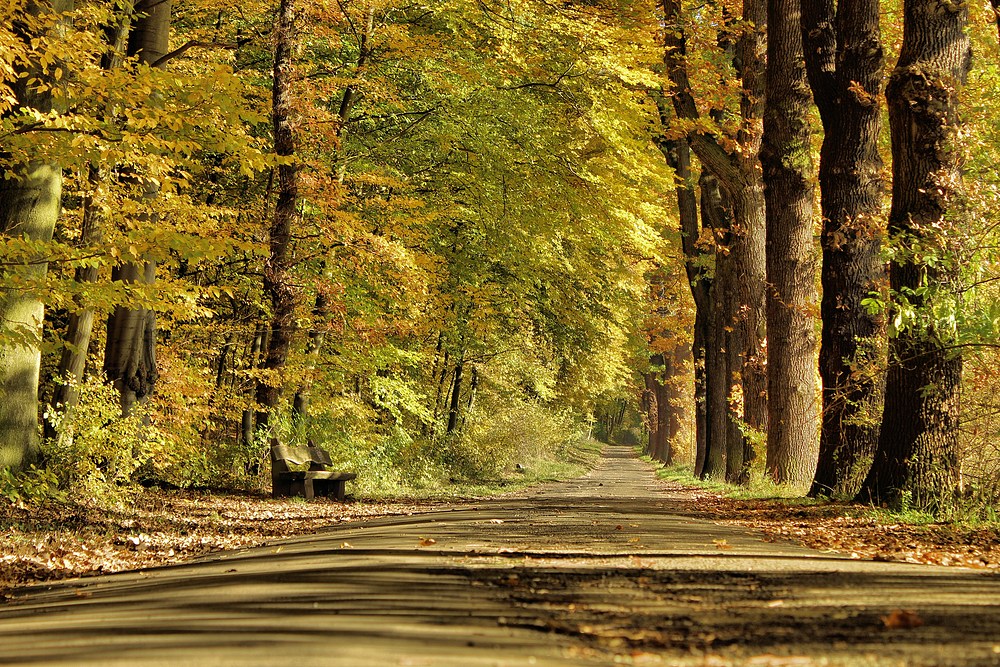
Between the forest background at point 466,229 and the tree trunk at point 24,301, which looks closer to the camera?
the forest background at point 466,229

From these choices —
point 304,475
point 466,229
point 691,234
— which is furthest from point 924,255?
point 691,234

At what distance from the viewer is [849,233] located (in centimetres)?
1349

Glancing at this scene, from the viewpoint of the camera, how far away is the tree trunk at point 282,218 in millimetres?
18719

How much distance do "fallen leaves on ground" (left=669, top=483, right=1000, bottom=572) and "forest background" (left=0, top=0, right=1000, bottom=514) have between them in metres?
0.78

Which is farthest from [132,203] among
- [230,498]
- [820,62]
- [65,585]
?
[820,62]

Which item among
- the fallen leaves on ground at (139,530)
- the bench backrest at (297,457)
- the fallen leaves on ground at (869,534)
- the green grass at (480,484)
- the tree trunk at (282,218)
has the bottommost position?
the green grass at (480,484)

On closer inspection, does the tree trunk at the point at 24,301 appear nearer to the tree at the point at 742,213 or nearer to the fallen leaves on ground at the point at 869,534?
the fallen leaves on ground at the point at 869,534

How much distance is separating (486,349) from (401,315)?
332 inches

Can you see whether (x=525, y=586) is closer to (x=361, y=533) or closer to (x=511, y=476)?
(x=361, y=533)

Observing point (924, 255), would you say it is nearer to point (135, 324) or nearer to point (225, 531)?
point (225, 531)

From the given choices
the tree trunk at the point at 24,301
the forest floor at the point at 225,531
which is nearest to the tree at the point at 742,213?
the forest floor at the point at 225,531

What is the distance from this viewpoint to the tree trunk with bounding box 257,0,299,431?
1872 centimetres

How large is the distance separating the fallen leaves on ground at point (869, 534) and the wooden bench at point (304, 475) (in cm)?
689

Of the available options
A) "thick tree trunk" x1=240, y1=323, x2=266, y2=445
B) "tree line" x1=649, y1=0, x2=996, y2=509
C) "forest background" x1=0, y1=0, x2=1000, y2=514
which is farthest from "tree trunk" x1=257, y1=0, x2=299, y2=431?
"tree line" x1=649, y1=0, x2=996, y2=509
